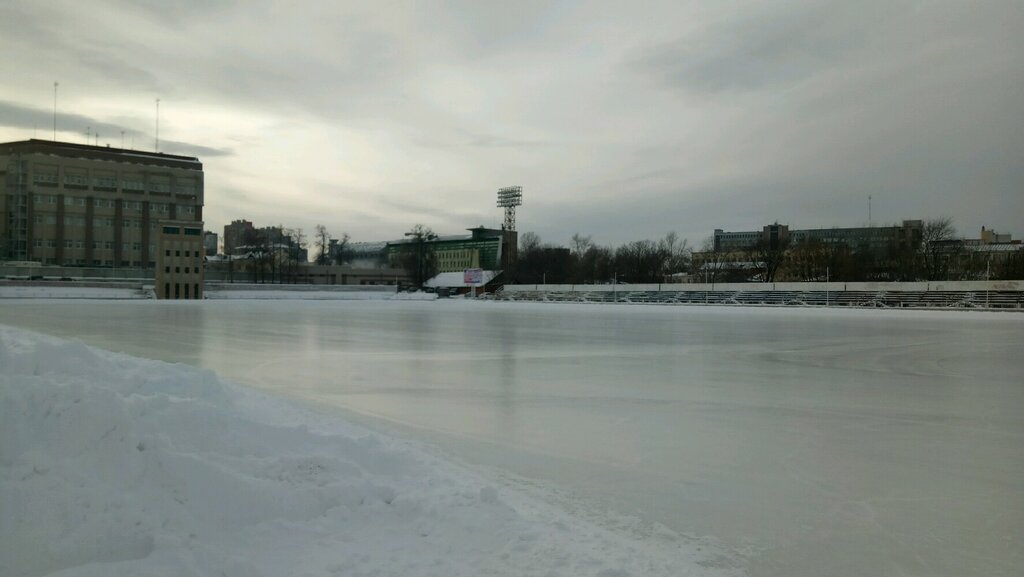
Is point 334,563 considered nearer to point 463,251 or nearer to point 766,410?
point 766,410

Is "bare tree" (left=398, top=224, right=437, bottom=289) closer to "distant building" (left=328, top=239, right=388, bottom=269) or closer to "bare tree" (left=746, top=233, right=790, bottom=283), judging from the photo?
"distant building" (left=328, top=239, right=388, bottom=269)

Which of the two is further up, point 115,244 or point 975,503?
point 115,244

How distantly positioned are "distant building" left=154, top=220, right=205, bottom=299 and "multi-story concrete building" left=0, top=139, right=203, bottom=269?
29.3m

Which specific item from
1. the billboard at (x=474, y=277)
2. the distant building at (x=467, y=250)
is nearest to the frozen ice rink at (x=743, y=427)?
the billboard at (x=474, y=277)

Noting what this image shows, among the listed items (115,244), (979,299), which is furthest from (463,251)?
(979,299)

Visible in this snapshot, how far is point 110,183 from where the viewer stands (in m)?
103

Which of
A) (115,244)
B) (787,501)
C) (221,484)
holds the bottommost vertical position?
(787,501)

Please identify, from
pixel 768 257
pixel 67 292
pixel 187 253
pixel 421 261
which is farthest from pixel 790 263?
pixel 67 292

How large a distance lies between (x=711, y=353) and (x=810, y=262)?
219 ft

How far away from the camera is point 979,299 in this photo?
4459cm

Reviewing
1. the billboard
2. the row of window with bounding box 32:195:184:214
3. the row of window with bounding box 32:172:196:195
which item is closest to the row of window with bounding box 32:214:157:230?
the row of window with bounding box 32:195:184:214

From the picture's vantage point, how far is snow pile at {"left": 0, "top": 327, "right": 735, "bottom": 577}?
3.69 m

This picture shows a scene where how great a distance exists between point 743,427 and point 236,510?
20.1 feet

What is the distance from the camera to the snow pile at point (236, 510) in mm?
3693
